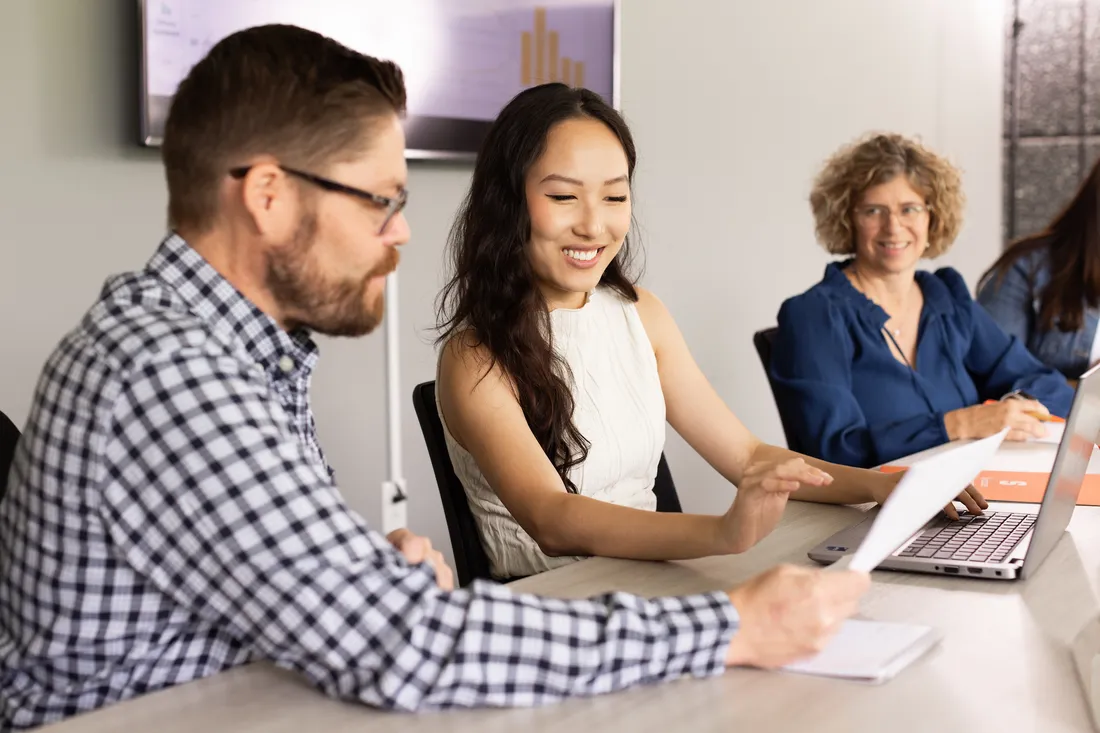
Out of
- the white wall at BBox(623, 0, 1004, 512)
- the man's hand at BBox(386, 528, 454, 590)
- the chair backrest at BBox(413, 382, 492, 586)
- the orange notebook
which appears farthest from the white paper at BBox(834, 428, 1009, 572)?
the white wall at BBox(623, 0, 1004, 512)

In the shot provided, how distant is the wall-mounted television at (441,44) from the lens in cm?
246

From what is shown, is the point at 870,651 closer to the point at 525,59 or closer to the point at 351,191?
the point at 351,191

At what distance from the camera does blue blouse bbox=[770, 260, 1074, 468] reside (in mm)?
2465

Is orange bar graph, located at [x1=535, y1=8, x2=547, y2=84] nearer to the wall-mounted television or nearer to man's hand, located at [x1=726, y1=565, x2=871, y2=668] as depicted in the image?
the wall-mounted television

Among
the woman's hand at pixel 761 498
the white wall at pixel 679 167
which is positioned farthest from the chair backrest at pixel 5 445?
the white wall at pixel 679 167

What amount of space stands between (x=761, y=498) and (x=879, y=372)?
1407 millimetres

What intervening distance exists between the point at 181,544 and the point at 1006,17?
5.01m

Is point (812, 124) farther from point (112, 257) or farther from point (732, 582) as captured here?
point (732, 582)

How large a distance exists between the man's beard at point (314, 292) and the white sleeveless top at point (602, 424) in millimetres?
664

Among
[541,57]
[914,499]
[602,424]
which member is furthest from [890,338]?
[914,499]

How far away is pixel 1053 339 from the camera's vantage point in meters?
3.37

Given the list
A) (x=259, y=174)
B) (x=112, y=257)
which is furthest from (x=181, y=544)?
(x=112, y=257)

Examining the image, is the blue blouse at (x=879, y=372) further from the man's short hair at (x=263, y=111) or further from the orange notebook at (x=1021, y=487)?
the man's short hair at (x=263, y=111)

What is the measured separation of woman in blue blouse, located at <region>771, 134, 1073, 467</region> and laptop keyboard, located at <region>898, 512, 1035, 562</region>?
776 millimetres
